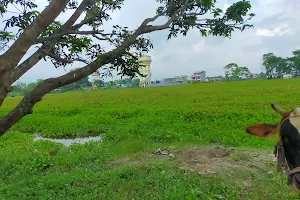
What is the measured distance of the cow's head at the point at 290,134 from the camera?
2.31 metres

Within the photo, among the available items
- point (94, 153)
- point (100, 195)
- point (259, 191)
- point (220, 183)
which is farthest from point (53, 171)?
point (259, 191)

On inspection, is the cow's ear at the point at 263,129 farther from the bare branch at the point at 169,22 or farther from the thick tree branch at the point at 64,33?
the thick tree branch at the point at 64,33

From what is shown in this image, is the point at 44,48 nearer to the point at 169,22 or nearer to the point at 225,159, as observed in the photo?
the point at 169,22

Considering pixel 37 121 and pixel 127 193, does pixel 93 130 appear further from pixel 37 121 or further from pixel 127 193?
pixel 127 193

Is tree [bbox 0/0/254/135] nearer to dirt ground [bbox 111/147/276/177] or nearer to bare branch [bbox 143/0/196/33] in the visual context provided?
bare branch [bbox 143/0/196/33]

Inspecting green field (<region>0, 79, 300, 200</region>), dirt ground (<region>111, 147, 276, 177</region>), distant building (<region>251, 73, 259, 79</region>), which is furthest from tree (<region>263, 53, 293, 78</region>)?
dirt ground (<region>111, 147, 276, 177</region>)

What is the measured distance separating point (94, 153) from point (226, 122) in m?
5.21

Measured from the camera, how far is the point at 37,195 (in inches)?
211

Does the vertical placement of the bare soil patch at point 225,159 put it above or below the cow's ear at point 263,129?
below

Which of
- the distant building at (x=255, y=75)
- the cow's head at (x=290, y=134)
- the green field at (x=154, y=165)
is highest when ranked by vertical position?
the cow's head at (x=290, y=134)

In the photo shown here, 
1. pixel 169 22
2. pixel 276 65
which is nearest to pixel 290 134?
pixel 169 22

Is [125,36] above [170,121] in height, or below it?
above

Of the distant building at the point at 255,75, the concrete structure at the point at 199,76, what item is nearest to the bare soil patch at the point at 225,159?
the distant building at the point at 255,75

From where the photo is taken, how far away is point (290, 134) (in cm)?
236
